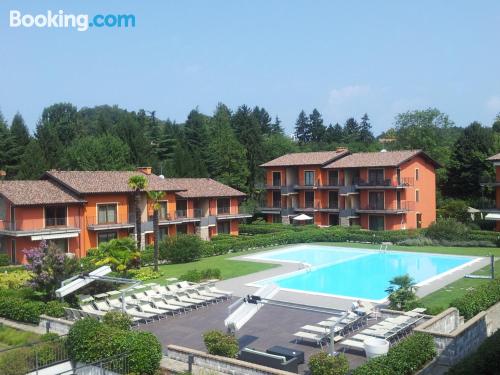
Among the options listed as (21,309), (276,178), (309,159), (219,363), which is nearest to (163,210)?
(276,178)

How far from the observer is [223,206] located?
46906mm

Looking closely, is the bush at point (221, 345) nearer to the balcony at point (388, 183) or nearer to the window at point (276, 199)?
the balcony at point (388, 183)

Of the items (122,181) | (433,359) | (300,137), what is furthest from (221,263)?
(300,137)

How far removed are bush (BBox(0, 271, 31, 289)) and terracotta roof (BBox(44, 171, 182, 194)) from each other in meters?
9.23

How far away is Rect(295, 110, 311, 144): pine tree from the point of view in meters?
109

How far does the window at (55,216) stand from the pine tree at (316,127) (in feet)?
251

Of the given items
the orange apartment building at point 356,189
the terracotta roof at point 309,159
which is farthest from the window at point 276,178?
the terracotta roof at point 309,159

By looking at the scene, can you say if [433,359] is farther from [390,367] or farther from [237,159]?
[237,159]

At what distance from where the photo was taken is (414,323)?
1656 cm

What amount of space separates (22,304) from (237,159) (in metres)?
44.9

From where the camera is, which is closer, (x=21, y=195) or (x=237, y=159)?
(x=21, y=195)

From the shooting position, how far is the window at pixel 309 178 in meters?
51.4

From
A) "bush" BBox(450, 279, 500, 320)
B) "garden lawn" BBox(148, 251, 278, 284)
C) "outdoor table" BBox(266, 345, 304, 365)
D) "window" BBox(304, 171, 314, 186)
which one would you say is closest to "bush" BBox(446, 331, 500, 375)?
"outdoor table" BBox(266, 345, 304, 365)

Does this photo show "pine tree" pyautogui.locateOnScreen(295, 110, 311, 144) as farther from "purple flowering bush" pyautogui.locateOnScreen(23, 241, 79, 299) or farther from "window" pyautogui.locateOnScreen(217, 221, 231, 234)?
"purple flowering bush" pyautogui.locateOnScreen(23, 241, 79, 299)
